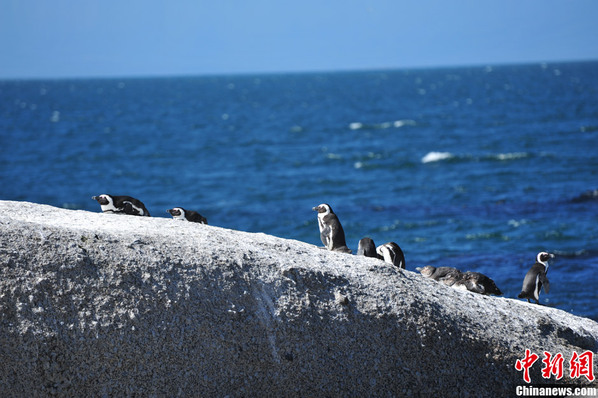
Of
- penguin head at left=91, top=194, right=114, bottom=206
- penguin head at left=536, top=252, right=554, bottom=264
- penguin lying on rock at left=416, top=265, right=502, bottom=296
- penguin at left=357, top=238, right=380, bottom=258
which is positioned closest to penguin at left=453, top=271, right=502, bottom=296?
penguin lying on rock at left=416, top=265, right=502, bottom=296

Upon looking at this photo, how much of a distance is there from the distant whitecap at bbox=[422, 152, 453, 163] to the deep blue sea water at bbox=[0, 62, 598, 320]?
109mm

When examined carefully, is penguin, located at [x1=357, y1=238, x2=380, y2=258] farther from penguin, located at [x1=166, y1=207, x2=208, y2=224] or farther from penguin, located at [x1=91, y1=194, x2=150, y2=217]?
penguin, located at [x1=91, y1=194, x2=150, y2=217]

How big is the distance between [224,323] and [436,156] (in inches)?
1715

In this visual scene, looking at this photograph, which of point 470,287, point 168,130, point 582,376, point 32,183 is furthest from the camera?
point 168,130

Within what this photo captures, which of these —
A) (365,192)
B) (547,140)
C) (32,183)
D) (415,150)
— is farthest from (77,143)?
(547,140)

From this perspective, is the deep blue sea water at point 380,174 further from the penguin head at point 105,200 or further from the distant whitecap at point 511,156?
the penguin head at point 105,200

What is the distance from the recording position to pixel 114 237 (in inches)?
379

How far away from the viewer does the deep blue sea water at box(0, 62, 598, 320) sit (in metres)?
26.5

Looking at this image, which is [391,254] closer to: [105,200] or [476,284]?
[476,284]

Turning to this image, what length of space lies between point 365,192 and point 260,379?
103 feet

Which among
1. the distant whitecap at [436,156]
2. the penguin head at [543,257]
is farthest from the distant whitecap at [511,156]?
the penguin head at [543,257]

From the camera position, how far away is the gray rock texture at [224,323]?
342 inches

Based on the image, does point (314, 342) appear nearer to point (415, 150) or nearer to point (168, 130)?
point (415, 150)

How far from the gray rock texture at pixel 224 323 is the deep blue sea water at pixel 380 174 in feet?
31.7
